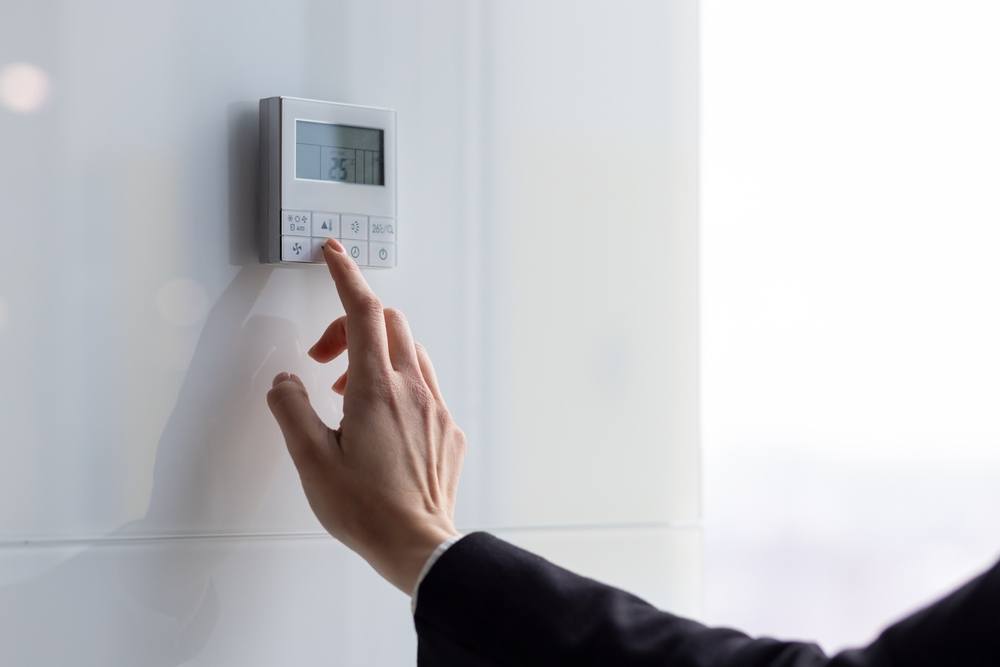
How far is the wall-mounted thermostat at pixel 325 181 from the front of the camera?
590 millimetres

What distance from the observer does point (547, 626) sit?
504mm

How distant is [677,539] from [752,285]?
0.69 ft

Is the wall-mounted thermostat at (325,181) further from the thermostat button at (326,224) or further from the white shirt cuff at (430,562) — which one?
the white shirt cuff at (430,562)

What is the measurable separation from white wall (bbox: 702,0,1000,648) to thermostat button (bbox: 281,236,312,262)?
39 cm

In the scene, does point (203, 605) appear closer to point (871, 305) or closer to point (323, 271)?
point (323, 271)

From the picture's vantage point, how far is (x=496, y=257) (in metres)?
0.68

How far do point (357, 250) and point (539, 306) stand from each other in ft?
0.46

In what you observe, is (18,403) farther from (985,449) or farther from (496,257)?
(985,449)

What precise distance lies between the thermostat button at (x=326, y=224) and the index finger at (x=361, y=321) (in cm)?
2

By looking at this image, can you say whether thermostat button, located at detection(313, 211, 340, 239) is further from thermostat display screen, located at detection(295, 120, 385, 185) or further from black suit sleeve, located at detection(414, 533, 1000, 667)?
black suit sleeve, located at detection(414, 533, 1000, 667)

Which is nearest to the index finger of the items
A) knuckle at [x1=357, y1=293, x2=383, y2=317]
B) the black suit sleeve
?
knuckle at [x1=357, y1=293, x2=383, y2=317]

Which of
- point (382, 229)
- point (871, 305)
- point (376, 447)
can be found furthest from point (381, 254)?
point (871, 305)

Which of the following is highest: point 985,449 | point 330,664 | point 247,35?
point 247,35

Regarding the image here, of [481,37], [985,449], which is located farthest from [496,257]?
[985,449]
